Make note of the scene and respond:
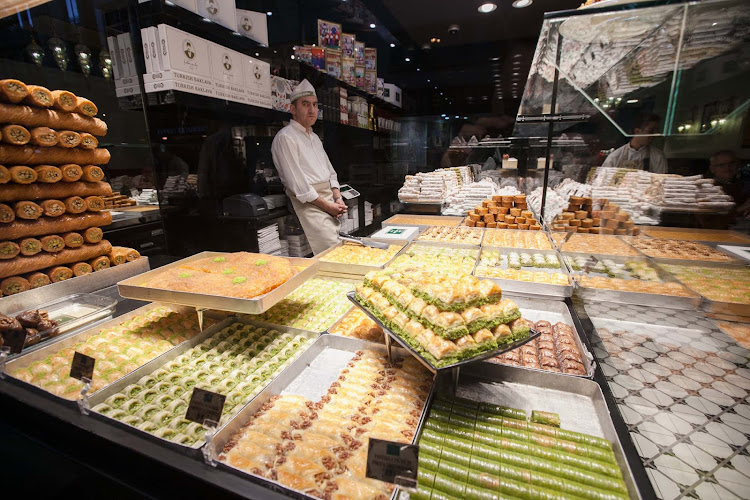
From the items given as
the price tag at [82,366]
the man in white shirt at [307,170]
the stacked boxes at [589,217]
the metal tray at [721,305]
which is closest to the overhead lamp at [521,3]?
the stacked boxes at [589,217]

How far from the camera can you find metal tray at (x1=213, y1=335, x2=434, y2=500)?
1.17 m

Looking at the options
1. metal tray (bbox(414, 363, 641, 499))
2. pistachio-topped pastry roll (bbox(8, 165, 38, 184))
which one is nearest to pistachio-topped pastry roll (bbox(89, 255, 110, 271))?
pistachio-topped pastry roll (bbox(8, 165, 38, 184))

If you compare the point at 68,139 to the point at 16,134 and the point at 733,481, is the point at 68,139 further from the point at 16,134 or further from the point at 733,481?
the point at 733,481

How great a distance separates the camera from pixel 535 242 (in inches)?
151

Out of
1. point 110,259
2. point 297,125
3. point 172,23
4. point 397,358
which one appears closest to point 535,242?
point 397,358

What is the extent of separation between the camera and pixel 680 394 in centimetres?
165

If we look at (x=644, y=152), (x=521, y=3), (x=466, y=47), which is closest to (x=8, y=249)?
(x=644, y=152)

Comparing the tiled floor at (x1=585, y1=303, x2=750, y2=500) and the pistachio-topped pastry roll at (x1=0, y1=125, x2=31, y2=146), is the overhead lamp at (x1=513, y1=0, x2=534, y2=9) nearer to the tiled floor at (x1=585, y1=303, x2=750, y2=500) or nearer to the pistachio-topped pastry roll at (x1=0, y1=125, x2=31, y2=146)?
the tiled floor at (x1=585, y1=303, x2=750, y2=500)

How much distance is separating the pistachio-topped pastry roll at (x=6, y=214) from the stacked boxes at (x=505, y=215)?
4.60 meters

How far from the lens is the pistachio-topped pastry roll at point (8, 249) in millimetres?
2334

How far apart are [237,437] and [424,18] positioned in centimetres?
651

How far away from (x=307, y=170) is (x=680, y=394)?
442 cm

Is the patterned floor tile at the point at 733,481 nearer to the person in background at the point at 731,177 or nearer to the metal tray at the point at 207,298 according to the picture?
the person in background at the point at 731,177

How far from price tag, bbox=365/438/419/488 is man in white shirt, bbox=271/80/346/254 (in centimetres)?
389
